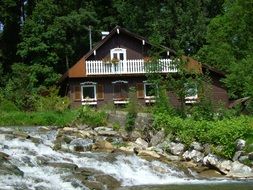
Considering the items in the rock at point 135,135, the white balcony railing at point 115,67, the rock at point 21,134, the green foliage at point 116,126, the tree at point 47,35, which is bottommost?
the rock at point 135,135

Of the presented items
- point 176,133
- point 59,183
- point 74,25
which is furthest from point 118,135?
point 74,25

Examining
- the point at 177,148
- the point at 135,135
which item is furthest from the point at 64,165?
the point at 135,135

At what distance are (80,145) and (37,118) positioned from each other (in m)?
9.34

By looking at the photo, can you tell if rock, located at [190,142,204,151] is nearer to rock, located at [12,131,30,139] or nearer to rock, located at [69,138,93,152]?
rock, located at [69,138,93,152]

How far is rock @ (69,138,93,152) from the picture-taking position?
26.7 meters

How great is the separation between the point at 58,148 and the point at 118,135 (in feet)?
16.5

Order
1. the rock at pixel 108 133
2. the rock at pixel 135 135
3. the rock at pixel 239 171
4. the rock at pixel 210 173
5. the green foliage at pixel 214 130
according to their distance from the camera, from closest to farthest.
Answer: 1. the rock at pixel 239 171
2. the rock at pixel 210 173
3. the green foliage at pixel 214 130
4. the rock at pixel 108 133
5. the rock at pixel 135 135

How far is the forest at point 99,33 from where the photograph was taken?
151 feet

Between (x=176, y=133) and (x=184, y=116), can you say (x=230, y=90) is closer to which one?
(x=184, y=116)

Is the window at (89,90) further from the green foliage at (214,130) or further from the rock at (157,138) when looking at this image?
the rock at (157,138)

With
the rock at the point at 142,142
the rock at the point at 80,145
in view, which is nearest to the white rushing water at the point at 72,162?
the rock at the point at 80,145

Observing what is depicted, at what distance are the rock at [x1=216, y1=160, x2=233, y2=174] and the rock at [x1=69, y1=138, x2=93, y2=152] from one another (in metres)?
6.62

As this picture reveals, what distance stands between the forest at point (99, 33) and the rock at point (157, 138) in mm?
12547

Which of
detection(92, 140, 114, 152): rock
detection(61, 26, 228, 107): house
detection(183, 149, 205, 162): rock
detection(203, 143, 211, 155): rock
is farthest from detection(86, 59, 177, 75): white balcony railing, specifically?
A: detection(183, 149, 205, 162): rock
